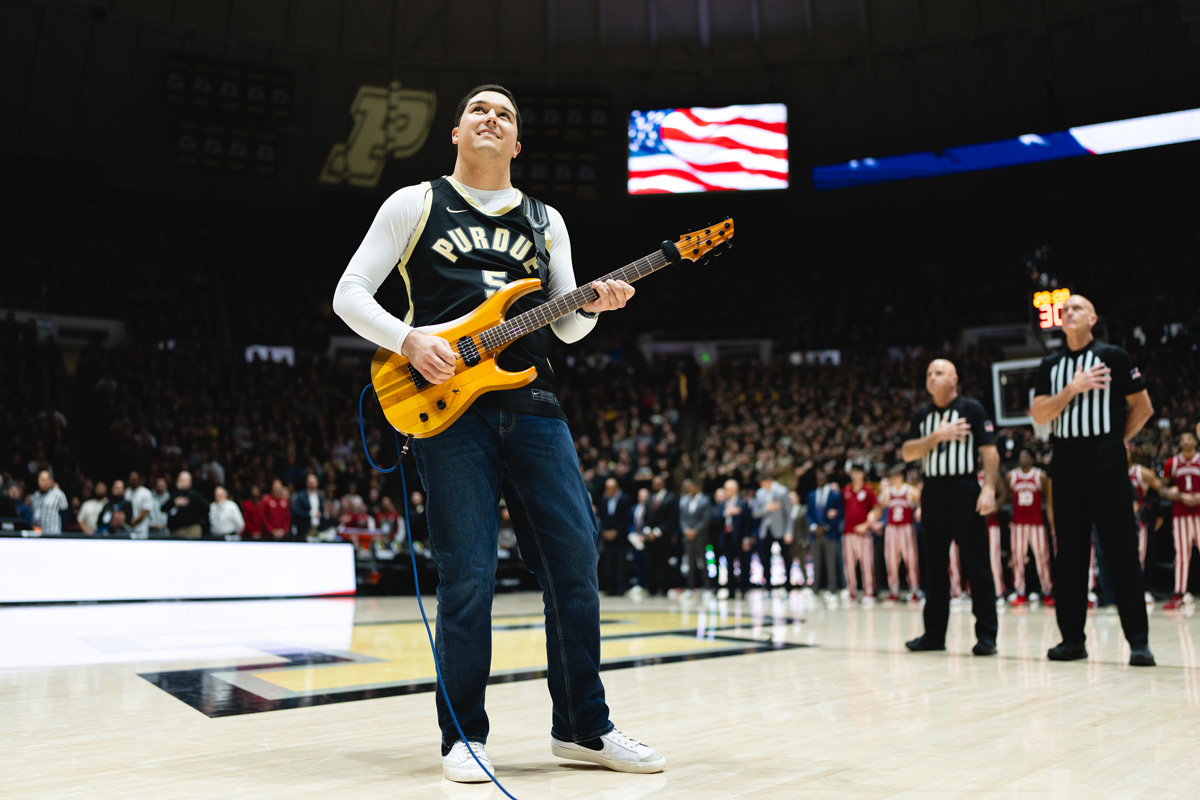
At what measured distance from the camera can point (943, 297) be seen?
74.1 ft

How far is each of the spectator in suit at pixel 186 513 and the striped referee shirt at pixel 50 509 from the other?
1.37 meters

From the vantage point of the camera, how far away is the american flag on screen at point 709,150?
20.2 m

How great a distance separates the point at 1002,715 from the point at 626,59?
793 inches

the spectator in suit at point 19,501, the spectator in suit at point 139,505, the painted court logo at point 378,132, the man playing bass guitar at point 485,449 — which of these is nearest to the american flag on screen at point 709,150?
the painted court logo at point 378,132

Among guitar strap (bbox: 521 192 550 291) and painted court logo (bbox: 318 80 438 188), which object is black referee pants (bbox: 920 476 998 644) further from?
painted court logo (bbox: 318 80 438 188)

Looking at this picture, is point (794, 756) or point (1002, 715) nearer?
point (794, 756)

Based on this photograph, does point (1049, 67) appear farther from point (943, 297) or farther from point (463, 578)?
point (463, 578)

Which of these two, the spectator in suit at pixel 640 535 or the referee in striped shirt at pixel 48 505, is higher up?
the referee in striped shirt at pixel 48 505

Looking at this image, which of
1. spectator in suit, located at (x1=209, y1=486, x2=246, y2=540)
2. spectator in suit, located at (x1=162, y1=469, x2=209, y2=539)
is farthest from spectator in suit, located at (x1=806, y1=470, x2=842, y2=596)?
spectator in suit, located at (x1=162, y1=469, x2=209, y2=539)

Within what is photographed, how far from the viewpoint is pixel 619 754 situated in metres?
2.54

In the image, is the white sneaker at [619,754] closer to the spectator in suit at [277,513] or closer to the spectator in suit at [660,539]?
the spectator in suit at [660,539]

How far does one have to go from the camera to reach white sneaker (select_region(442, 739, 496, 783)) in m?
2.35

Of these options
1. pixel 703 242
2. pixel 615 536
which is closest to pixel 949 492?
pixel 703 242

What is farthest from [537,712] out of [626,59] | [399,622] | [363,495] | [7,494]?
[626,59]
